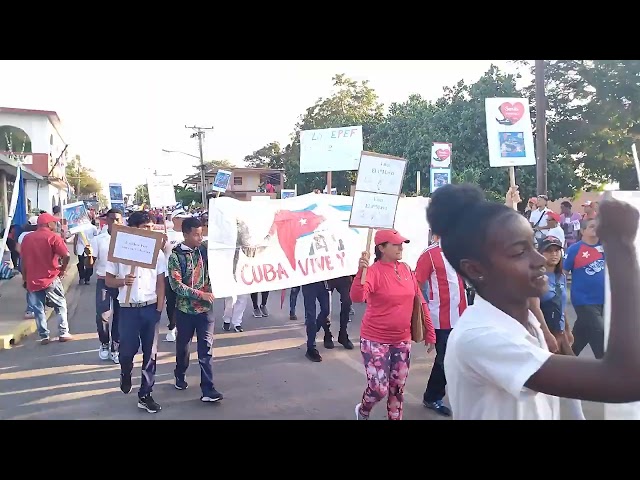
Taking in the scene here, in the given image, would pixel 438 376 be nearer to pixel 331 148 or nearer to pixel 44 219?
pixel 331 148

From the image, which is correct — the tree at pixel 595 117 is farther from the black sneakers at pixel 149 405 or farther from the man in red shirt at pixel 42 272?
the black sneakers at pixel 149 405

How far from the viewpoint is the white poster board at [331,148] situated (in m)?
7.43

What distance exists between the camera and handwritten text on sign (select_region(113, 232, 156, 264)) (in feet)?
17.1

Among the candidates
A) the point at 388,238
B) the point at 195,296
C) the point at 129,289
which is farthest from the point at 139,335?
the point at 388,238

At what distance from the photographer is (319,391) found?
5.70 meters

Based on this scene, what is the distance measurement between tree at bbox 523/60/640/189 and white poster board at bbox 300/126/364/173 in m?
16.4

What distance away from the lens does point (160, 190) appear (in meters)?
10.5

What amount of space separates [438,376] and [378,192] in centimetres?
172

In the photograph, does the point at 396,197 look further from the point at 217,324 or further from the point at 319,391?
the point at 217,324

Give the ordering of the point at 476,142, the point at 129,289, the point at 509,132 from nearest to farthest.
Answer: the point at 129,289 → the point at 509,132 → the point at 476,142

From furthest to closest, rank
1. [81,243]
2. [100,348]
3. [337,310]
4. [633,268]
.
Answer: [81,243] → [337,310] → [100,348] → [633,268]

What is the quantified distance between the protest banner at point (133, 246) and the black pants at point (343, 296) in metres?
2.87
